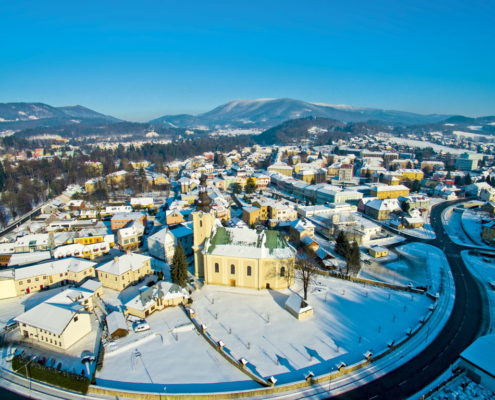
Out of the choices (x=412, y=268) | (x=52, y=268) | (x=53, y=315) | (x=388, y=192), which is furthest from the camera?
(x=388, y=192)

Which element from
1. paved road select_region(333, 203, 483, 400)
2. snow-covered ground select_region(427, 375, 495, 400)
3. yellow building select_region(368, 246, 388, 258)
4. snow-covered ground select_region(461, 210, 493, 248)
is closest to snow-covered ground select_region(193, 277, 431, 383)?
paved road select_region(333, 203, 483, 400)

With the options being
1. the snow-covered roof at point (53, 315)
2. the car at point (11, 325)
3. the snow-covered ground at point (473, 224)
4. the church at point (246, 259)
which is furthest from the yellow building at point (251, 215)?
the car at point (11, 325)

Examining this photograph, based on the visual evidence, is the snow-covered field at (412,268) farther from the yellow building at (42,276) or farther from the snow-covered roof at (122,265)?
the yellow building at (42,276)

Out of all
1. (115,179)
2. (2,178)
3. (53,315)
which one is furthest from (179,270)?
(2,178)

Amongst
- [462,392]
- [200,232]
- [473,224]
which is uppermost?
[200,232]

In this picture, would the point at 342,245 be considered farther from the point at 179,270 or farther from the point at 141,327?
the point at 141,327

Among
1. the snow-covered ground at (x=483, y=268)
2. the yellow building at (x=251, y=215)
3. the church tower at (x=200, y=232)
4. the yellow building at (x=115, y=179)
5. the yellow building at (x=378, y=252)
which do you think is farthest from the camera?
the yellow building at (x=115, y=179)

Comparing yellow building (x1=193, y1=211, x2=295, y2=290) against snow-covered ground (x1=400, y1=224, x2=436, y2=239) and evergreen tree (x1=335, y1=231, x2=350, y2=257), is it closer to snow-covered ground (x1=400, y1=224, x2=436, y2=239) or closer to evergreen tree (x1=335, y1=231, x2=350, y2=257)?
evergreen tree (x1=335, y1=231, x2=350, y2=257)
